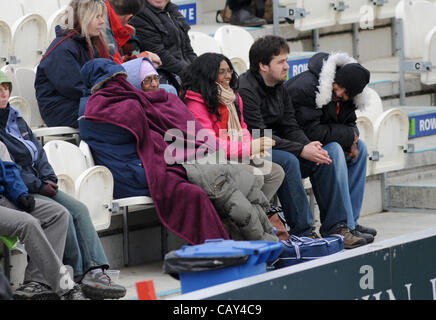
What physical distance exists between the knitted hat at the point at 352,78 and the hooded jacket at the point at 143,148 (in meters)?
1.22

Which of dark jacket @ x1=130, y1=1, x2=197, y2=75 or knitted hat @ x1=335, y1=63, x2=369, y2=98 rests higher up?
dark jacket @ x1=130, y1=1, x2=197, y2=75

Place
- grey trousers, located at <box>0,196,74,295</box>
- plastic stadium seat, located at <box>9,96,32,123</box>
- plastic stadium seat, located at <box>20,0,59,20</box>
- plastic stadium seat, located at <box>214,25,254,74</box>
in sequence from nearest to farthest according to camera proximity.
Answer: grey trousers, located at <box>0,196,74,295</box> → plastic stadium seat, located at <box>9,96,32,123</box> → plastic stadium seat, located at <box>20,0,59,20</box> → plastic stadium seat, located at <box>214,25,254,74</box>

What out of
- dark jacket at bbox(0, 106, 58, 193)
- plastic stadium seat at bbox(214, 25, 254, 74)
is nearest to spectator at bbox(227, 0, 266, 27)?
plastic stadium seat at bbox(214, 25, 254, 74)

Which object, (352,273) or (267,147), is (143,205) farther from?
(352,273)

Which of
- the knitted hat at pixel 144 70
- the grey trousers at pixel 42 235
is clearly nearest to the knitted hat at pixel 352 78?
the knitted hat at pixel 144 70

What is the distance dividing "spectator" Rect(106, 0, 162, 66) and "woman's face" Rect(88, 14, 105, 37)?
0.98ft

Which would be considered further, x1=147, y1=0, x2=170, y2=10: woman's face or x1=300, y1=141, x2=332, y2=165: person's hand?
x1=147, y1=0, x2=170, y2=10: woman's face

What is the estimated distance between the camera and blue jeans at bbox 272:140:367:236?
19.6 ft

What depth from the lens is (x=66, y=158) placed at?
17.7 ft

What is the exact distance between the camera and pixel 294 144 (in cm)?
607

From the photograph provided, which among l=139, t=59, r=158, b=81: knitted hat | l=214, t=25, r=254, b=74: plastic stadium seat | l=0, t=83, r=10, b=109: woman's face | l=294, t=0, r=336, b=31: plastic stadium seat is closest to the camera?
l=0, t=83, r=10, b=109: woman's face

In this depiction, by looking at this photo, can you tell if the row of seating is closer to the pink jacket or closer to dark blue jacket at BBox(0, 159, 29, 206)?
the pink jacket

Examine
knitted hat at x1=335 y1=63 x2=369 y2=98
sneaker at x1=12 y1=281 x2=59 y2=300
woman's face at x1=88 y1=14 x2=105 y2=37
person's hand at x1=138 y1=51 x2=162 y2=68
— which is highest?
woman's face at x1=88 y1=14 x2=105 y2=37

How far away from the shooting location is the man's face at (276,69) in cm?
608
